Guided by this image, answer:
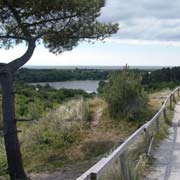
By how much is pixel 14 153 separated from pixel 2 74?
7.42 feet

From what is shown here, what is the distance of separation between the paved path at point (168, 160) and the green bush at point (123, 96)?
10.4 feet

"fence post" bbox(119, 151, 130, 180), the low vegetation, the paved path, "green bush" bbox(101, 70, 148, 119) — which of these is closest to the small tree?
the low vegetation

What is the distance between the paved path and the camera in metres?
8.38

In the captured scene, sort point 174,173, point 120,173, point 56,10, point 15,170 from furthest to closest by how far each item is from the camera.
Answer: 1. point 56,10
2. point 15,170
3. point 174,173
4. point 120,173

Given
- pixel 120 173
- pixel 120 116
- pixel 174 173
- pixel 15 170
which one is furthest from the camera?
pixel 120 116

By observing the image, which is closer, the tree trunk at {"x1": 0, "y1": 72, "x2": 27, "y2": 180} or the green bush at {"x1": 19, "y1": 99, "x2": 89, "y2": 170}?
the tree trunk at {"x1": 0, "y1": 72, "x2": 27, "y2": 180}

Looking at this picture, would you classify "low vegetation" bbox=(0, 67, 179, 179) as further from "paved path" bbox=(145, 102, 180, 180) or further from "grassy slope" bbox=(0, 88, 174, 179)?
"paved path" bbox=(145, 102, 180, 180)

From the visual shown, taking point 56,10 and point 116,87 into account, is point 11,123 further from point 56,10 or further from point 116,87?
point 116,87

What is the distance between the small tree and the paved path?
400cm

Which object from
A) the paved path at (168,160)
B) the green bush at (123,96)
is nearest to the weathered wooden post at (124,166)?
the paved path at (168,160)

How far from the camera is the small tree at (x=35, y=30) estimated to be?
12828 millimetres

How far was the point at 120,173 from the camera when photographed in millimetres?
7129

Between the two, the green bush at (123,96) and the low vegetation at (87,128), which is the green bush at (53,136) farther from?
the green bush at (123,96)

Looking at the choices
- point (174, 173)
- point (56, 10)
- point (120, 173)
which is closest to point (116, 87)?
point (56, 10)
